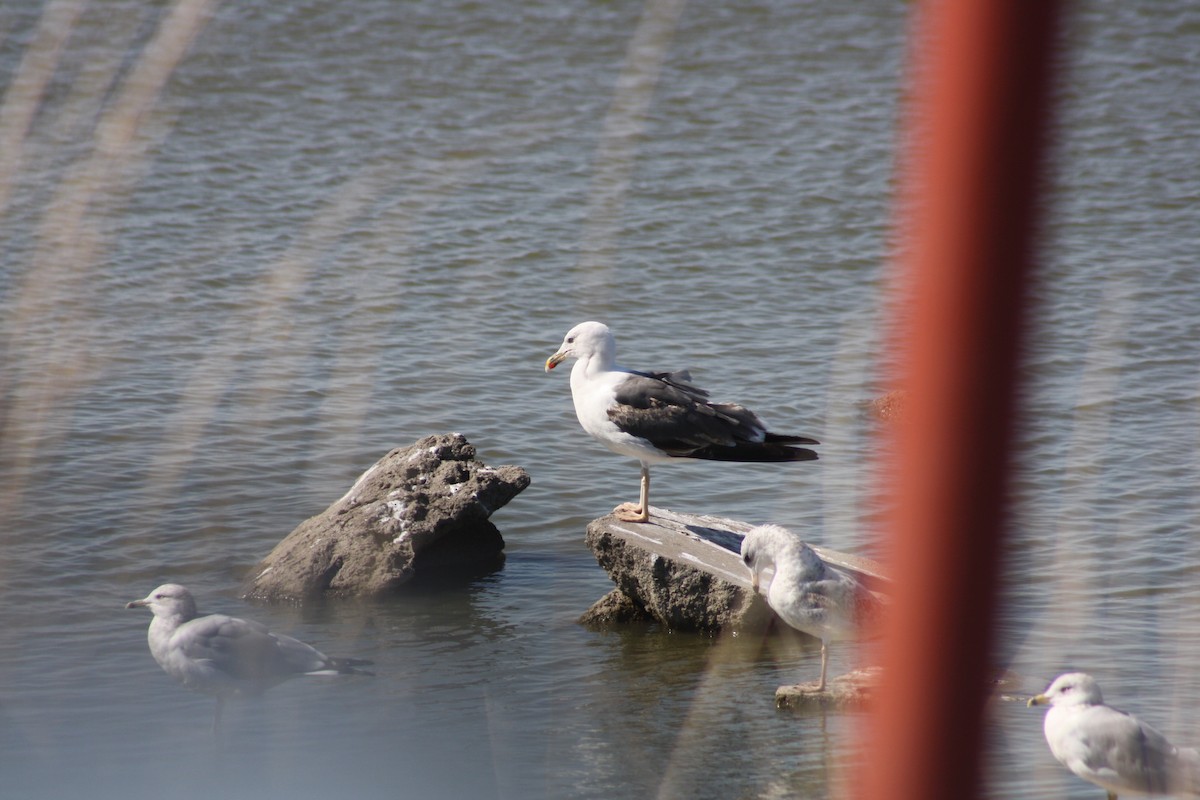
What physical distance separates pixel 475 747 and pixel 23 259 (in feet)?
32.2

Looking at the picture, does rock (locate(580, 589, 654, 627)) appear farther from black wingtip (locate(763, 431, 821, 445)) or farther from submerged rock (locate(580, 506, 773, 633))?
black wingtip (locate(763, 431, 821, 445))

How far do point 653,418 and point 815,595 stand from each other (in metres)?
1.47

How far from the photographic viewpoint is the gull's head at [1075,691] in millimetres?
4430

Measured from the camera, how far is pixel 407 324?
12.4m

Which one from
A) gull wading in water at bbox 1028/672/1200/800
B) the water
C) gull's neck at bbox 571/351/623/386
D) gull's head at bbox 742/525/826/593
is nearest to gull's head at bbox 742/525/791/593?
gull's head at bbox 742/525/826/593

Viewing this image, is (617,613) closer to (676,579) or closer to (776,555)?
(676,579)

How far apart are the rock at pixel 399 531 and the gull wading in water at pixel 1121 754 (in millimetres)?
3767

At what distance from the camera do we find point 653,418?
664 centimetres

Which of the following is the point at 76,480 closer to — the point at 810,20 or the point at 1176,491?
the point at 1176,491

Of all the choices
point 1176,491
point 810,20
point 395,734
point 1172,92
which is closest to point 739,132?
point 810,20

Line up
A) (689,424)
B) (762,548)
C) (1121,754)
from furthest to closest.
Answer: (689,424) → (762,548) → (1121,754)

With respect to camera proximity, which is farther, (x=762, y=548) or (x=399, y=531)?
(x=399, y=531)

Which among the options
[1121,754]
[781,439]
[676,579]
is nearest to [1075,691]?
[1121,754]

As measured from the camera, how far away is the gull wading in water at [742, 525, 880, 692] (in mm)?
Answer: 5477
